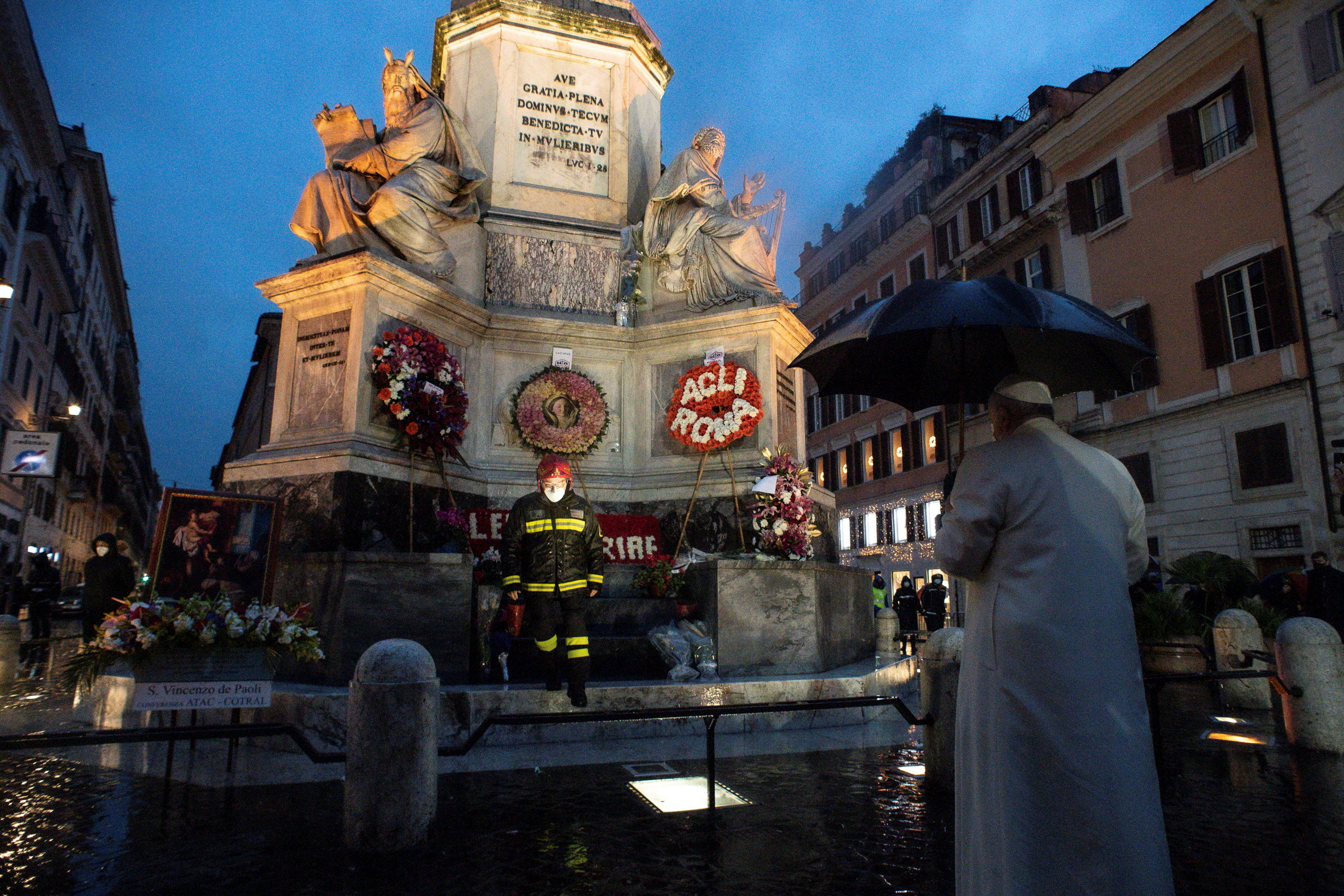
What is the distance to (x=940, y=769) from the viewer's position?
497 centimetres

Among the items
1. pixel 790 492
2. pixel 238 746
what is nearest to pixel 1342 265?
pixel 790 492

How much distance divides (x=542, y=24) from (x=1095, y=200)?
2122 cm

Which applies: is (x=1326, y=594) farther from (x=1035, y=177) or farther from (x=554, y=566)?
(x=1035, y=177)

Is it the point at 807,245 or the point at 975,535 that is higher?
the point at 807,245

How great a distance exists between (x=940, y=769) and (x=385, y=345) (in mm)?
6271

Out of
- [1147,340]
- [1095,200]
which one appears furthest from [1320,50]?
[1095,200]

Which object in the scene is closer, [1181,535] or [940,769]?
[940,769]

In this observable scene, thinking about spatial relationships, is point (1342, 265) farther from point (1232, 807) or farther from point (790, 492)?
point (1232, 807)

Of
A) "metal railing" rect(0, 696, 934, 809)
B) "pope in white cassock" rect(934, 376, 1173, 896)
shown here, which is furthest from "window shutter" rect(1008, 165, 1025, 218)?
"pope in white cassock" rect(934, 376, 1173, 896)

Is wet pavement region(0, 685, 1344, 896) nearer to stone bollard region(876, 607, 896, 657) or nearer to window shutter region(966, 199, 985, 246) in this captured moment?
stone bollard region(876, 607, 896, 657)

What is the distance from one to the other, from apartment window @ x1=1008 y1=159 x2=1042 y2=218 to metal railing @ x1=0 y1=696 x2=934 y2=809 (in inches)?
1146

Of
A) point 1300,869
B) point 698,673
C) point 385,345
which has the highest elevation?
point 385,345

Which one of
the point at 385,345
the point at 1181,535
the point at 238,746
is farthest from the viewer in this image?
the point at 1181,535

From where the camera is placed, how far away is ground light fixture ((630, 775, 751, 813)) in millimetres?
4625
